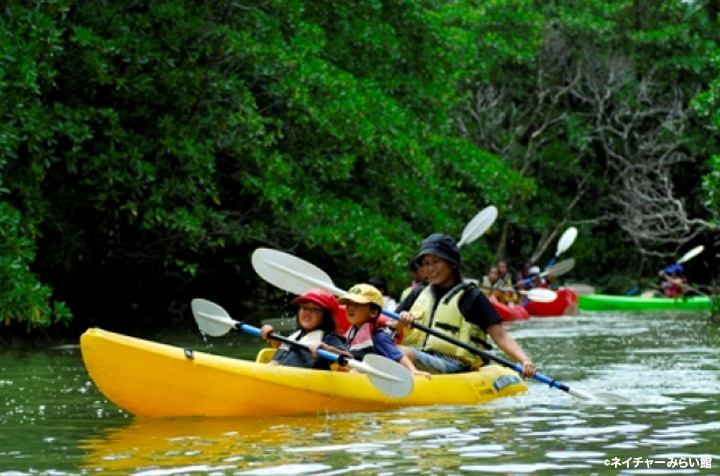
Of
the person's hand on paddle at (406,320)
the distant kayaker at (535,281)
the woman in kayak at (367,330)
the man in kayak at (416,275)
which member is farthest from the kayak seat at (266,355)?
the distant kayaker at (535,281)

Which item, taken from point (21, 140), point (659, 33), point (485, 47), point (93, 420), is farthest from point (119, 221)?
point (659, 33)

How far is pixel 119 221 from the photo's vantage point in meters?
17.3

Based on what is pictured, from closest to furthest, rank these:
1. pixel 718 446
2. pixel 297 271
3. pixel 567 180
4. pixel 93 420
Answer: pixel 718 446, pixel 93 420, pixel 297 271, pixel 567 180

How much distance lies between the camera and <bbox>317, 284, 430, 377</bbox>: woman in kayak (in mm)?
8938

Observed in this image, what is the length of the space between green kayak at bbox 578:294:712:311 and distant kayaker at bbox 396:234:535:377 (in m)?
14.5

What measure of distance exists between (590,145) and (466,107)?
2.97 m

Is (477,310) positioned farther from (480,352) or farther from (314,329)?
(314,329)

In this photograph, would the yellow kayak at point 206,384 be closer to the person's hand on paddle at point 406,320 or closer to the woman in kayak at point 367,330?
the woman in kayak at point 367,330

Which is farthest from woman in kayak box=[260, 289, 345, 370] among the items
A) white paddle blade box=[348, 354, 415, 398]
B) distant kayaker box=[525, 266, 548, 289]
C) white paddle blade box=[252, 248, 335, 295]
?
distant kayaker box=[525, 266, 548, 289]

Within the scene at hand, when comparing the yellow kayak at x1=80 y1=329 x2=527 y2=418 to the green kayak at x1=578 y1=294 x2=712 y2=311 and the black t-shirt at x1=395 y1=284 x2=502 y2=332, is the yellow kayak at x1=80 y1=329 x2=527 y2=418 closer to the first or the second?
the black t-shirt at x1=395 y1=284 x2=502 y2=332

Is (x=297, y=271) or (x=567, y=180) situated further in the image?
(x=567, y=180)

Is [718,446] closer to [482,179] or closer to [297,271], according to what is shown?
[297,271]

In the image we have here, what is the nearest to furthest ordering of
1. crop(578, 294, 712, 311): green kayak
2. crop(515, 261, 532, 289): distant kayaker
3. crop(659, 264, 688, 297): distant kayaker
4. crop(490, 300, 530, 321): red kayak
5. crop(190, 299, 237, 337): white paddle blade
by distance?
crop(190, 299, 237, 337): white paddle blade → crop(490, 300, 530, 321): red kayak → crop(515, 261, 532, 289): distant kayaker → crop(578, 294, 712, 311): green kayak → crop(659, 264, 688, 297): distant kayaker

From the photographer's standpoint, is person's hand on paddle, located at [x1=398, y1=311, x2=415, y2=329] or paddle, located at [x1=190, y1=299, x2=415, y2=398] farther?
person's hand on paddle, located at [x1=398, y1=311, x2=415, y2=329]
